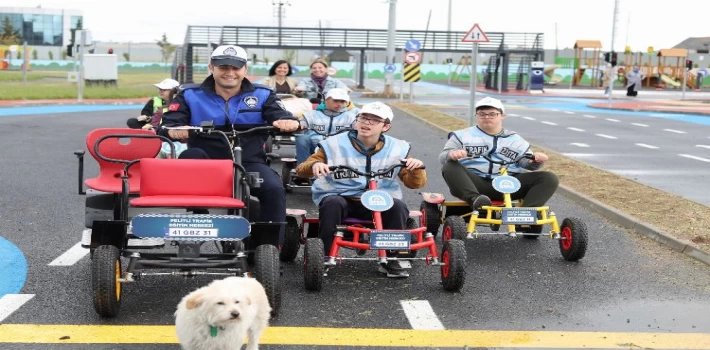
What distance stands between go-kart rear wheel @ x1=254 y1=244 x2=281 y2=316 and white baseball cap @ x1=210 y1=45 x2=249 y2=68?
1.61 meters

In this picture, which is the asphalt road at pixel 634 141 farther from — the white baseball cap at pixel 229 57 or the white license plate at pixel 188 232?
the white license plate at pixel 188 232

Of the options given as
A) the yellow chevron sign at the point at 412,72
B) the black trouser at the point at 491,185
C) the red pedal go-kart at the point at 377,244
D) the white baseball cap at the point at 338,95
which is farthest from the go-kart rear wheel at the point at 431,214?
the yellow chevron sign at the point at 412,72

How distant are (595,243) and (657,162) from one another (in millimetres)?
8573

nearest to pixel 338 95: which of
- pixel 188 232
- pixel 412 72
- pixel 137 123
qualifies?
pixel 137 123

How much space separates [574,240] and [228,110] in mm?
3038

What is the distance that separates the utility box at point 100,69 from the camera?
142ft

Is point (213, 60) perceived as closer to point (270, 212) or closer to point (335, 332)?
point (270, 212)

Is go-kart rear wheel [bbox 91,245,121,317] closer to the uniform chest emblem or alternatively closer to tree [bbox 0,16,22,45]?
the uniform chest emblem

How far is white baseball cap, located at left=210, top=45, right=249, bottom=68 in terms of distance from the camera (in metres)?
6.91

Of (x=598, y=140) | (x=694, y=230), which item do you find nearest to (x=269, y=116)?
(x=694, y=230)

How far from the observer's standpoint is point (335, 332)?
5.77m

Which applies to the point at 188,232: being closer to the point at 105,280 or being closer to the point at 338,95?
the point at 105,280

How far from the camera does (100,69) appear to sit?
44.8m

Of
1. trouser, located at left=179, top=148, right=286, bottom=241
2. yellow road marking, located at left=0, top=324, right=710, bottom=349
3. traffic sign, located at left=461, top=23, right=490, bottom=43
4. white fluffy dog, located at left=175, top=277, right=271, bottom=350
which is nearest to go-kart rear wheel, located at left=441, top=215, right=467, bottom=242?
trouser, located at left=179, top=148, right=286, bottom=241
